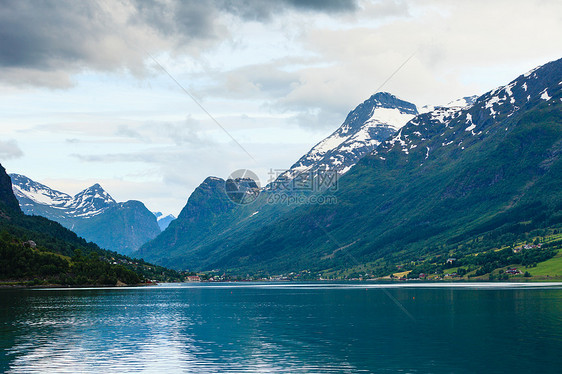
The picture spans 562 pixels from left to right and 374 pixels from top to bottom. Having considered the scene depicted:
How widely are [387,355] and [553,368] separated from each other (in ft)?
70.2

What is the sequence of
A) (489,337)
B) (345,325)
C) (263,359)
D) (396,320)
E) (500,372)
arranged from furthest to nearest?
(396,320) < (345,325) < (489,337) < (263,359) < (500,372)

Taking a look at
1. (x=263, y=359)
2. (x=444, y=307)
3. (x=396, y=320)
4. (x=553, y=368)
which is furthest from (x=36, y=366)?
(x=444, y=307)

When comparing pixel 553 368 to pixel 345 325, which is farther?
pixel 345 325

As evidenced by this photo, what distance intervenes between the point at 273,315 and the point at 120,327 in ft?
140

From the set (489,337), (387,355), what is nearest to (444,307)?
(489,337)

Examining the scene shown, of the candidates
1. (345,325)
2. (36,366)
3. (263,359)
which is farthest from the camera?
(345,325)

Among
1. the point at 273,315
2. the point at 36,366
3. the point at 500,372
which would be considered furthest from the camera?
the point at 273,315

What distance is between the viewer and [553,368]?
66250mm

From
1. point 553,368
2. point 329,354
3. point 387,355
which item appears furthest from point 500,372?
point 329,354

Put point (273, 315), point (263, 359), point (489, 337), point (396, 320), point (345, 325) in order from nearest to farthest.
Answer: point (263, 359), point (489, 337), point (345, 325), point (396, 320), point (273, 315)

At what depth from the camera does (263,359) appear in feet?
254

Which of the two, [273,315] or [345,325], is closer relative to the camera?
[345,325]

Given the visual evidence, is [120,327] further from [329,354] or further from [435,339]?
[435,339]

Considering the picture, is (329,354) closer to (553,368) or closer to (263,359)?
(263,359)
